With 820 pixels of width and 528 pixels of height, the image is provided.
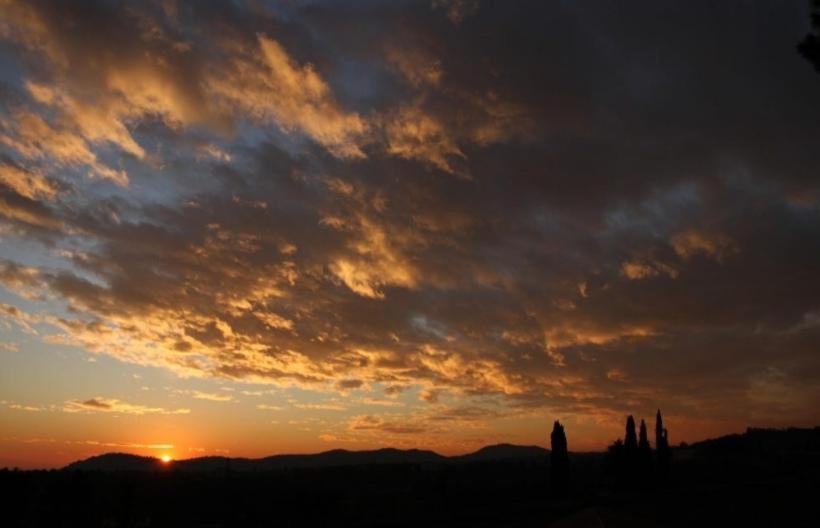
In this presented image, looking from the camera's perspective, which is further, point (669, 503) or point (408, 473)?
point (408, 473)

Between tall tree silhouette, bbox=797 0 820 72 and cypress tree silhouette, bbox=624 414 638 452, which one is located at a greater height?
tall tree silhouette, bbox=797 0 820 72

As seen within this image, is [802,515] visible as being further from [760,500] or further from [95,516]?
[95,516]

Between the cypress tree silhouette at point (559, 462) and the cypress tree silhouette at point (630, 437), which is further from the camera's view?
the cypress tree silhouette at point (630, 437)

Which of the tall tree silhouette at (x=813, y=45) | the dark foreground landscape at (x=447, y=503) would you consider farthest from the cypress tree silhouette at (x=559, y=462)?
the tall tree silhouette at (x=813, y=45)

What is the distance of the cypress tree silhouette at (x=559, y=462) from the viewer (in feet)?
248

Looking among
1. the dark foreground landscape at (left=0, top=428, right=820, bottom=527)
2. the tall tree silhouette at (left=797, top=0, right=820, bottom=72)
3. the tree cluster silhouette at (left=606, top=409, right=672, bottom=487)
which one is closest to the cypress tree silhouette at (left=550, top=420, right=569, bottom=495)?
the dark foreground landscape at (left=0, top=428, right=820, bottom=527)

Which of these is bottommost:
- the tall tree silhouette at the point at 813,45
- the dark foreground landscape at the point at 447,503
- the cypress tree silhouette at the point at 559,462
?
the dark foreground landscape at the point at 447,503

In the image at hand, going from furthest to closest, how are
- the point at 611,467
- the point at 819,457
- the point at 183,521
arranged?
the point at 819,457
the point at 611,467
the point at 183,521

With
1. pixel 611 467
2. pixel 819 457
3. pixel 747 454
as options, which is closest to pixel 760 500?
pixel 611 467

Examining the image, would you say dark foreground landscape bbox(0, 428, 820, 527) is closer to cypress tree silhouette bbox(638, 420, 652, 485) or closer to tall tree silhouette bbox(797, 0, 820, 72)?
cypress tree silhouette bbox(638, 420, 652, 485)

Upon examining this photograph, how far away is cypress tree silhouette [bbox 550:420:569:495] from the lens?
248 ft

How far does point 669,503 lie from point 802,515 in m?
12.3

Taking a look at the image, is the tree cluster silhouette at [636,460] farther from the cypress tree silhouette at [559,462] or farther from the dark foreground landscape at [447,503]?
the cypress tree silhouette at [559,462]

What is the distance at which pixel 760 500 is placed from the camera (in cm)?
5491
